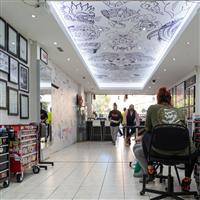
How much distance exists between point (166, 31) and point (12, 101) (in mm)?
4063

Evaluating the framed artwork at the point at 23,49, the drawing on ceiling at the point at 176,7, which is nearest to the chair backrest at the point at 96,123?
the framed artwork at the point at 23,49

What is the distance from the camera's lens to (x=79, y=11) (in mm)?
5730

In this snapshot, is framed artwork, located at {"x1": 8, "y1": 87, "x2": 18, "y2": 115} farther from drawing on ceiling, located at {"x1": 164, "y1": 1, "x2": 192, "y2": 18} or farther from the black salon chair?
drawing on ceiling, located at {"x1": 164, "y1": 1, "x2": 192, "y2": 18}

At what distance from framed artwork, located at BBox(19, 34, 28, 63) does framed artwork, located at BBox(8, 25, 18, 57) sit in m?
0.22

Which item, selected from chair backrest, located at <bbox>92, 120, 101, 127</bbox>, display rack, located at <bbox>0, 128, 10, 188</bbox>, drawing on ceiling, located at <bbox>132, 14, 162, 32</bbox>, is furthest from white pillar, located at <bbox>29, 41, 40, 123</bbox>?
chair backrest, located at <bbox>92, 120, 101, 127</bbox>

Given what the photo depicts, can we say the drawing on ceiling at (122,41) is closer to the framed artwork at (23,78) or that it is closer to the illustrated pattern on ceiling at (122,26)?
the illustrated pattern on ceiling at (122,26)

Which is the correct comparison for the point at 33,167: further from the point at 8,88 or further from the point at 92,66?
the point at 92,66

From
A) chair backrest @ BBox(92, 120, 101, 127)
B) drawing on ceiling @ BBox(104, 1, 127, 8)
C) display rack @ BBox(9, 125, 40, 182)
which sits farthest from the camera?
chair backrest @ BBox(92, 120, 101, 127)

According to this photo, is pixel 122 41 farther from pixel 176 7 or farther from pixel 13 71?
pixel 13 71

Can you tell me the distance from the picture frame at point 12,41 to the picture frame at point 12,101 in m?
0.69

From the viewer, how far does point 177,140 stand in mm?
3039

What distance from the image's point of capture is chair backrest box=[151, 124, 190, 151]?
3025 millimetres

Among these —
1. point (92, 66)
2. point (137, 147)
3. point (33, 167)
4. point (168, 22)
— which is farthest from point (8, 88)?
point (92, 66)

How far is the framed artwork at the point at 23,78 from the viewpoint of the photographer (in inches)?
A: 221
